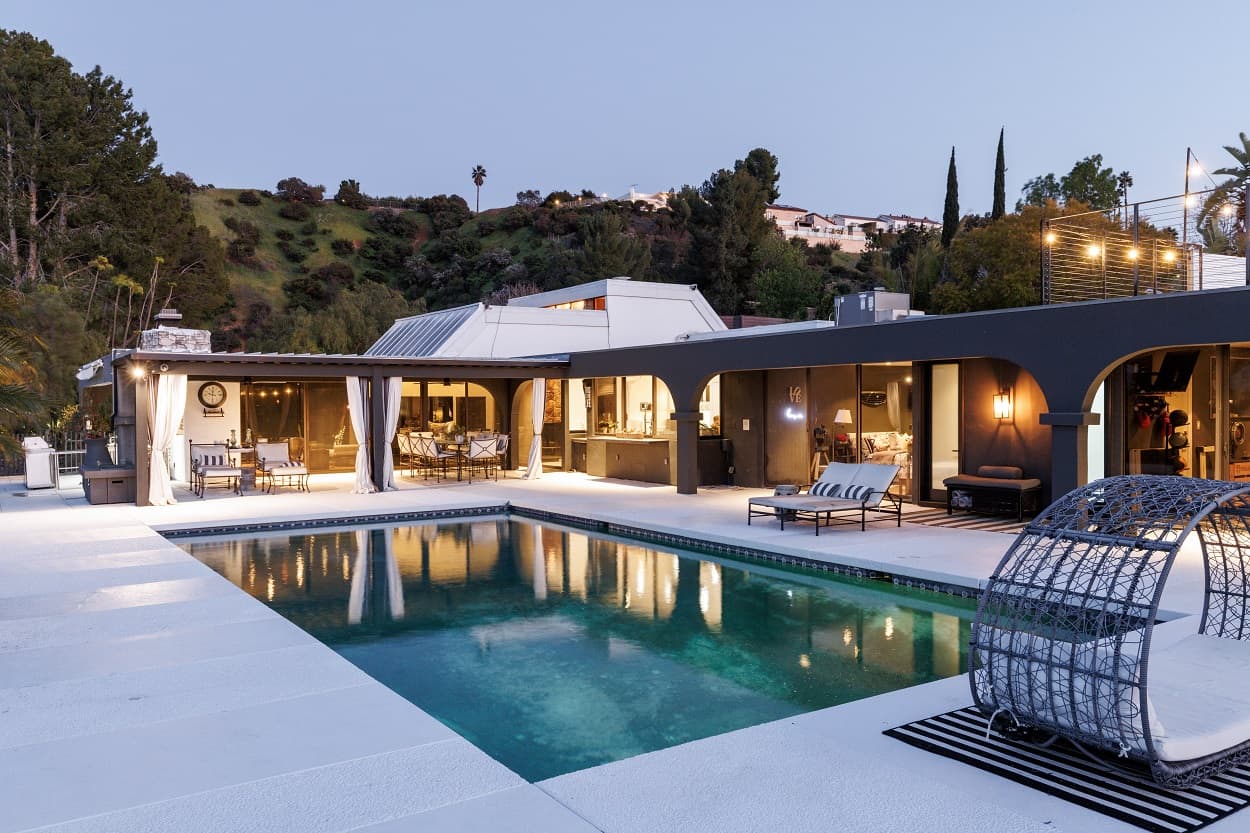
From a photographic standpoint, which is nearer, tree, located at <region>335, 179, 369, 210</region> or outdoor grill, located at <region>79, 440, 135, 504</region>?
outdoor grill, located at <region>79, 440, 135, 504</region>

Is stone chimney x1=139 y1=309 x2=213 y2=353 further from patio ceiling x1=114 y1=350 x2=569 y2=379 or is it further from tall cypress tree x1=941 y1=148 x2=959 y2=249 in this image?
tall cypress tree x1=941 y1=148 x2=959 y2=249

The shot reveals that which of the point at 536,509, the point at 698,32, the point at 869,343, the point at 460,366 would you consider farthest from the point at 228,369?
the point at 698,32

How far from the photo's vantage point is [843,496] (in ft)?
36.8

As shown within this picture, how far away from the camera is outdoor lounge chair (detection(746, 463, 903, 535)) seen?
1088 cm

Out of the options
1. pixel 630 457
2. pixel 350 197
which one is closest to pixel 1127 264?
pixel 630 457

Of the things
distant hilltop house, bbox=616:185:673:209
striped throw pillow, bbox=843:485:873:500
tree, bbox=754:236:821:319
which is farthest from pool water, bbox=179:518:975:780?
distant hilltop house, bbox=616:185:673:209

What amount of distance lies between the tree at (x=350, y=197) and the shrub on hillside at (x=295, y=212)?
409 centimetres

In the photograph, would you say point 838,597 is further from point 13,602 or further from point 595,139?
point 595,139

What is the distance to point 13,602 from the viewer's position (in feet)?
25.2

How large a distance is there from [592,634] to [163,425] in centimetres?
1020

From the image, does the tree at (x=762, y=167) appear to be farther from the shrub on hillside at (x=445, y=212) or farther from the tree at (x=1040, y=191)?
the shrub on hillside at (x=445, y=212)

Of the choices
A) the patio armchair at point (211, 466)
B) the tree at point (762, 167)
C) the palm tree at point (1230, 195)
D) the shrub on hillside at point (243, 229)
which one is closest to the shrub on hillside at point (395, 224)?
the shrub on hillside at point (243, 229)

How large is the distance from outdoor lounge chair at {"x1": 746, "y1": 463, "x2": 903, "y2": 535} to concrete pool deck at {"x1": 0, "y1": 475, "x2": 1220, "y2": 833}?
12.3ft

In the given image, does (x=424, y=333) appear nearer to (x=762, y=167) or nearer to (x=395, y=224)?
(x=762, y=167)
